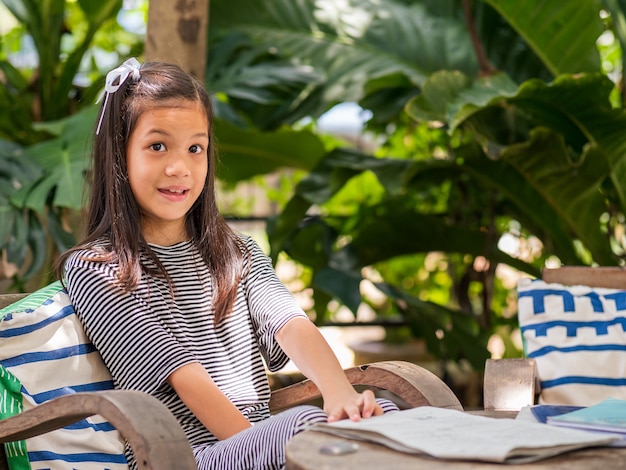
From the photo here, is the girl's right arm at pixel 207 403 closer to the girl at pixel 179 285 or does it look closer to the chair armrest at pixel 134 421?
the girl at pixel 179 285

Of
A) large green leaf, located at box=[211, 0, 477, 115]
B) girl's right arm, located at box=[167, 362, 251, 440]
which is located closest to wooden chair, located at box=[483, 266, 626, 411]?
girl's right arm, located at box=[167, 362, 251, 440]

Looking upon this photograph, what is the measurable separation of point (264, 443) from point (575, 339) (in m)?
1.22

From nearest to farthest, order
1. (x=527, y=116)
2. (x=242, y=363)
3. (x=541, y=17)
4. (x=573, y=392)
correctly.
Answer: (x=242, y=363)
(x=573, y=392)
(x=541, y=17)
(x=527, y=116)

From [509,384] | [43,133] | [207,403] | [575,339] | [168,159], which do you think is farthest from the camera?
[43,133]

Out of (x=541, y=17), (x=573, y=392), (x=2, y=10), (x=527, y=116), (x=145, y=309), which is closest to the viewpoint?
(x=145, y=309)

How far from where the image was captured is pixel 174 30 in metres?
2.83

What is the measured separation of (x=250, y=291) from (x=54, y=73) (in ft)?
6.58

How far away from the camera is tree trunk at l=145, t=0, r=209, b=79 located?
9.25 feet

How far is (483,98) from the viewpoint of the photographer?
293cm

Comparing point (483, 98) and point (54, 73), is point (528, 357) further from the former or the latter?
point (54, 73)

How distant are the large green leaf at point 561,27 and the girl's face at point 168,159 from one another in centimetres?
172

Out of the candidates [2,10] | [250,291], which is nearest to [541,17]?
[250,291]

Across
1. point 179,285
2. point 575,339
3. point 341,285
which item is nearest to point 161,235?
point 179,285

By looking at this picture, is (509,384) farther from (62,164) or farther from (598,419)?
(62,164)
